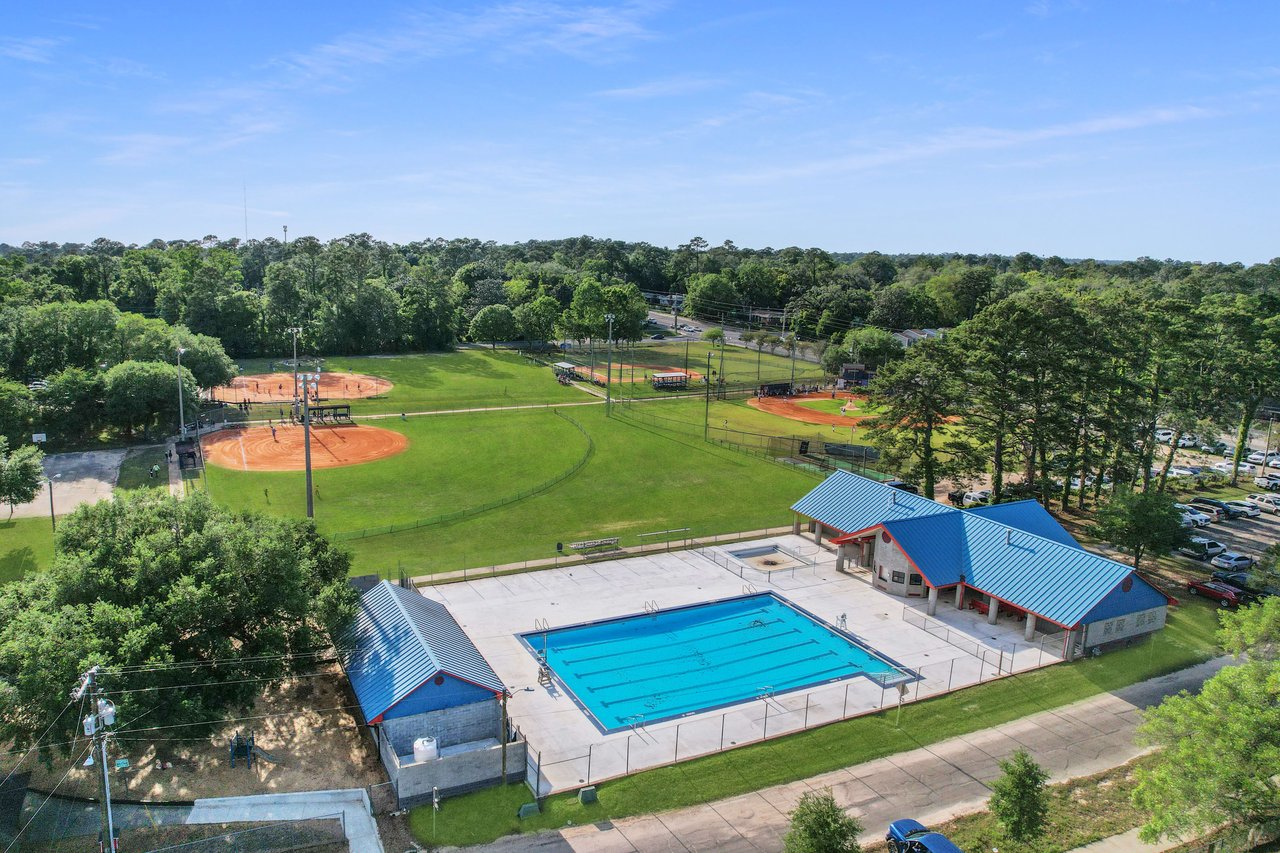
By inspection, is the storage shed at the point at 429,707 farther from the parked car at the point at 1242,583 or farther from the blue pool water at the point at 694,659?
the parked car at the point at 1242,583

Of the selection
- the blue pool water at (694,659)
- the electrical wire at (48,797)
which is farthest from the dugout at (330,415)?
the electrical wire at (48,797)

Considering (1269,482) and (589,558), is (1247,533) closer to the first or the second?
(1269,482)

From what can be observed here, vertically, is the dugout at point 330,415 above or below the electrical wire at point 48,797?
above

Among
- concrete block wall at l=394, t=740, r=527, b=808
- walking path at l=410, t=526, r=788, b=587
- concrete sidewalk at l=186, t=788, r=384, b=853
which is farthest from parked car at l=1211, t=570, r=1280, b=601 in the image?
concrete sidewalk at l=186, t=788, r=384, b=853

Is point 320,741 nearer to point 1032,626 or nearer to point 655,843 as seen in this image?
point 655,843

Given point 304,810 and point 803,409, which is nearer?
point 304,810

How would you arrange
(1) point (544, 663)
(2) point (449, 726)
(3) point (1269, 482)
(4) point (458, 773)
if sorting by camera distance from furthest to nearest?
(3) point (1269, 482)
(1) point (544, 663)
(2) point (449, 726)
(4) point (458, 773)

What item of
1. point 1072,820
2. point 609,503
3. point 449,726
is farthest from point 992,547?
point 449,726
